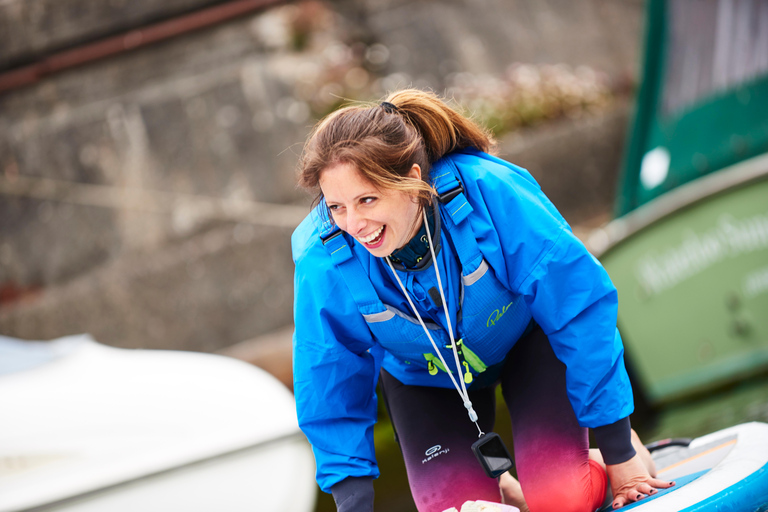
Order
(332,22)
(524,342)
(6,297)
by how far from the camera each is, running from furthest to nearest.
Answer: (332,22) → (6,297) → (524,342)

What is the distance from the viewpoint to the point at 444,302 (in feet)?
5.07

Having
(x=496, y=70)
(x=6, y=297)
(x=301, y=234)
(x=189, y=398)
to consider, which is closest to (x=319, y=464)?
(x=301, y=234)

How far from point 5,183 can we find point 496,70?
16.6 ft

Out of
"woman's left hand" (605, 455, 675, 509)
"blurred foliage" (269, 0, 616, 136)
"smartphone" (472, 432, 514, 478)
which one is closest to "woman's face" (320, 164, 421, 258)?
"smartphone" (472, 432, 514, 478)

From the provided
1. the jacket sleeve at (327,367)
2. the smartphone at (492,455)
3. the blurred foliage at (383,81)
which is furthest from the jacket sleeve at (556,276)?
the blurred foliage at (383,81)

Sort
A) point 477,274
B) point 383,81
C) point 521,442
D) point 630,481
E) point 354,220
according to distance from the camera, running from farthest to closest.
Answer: point 383,81 < point 521,442 < point 630,481 < point 477,274 < point 354,220

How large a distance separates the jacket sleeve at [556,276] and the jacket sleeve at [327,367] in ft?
1.22

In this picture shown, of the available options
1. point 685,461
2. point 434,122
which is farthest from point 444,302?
point 685,461

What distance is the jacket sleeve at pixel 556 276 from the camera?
1.49 metres

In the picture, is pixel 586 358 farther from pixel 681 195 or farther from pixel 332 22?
pixel 332 22

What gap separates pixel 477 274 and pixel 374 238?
264 millimetres

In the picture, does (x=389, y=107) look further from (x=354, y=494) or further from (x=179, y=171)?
(x=179, y=171)

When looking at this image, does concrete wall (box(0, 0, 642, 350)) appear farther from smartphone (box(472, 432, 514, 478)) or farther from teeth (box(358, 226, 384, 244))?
teeth (box(358, 226, 384, 244))

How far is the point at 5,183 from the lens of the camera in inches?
244
